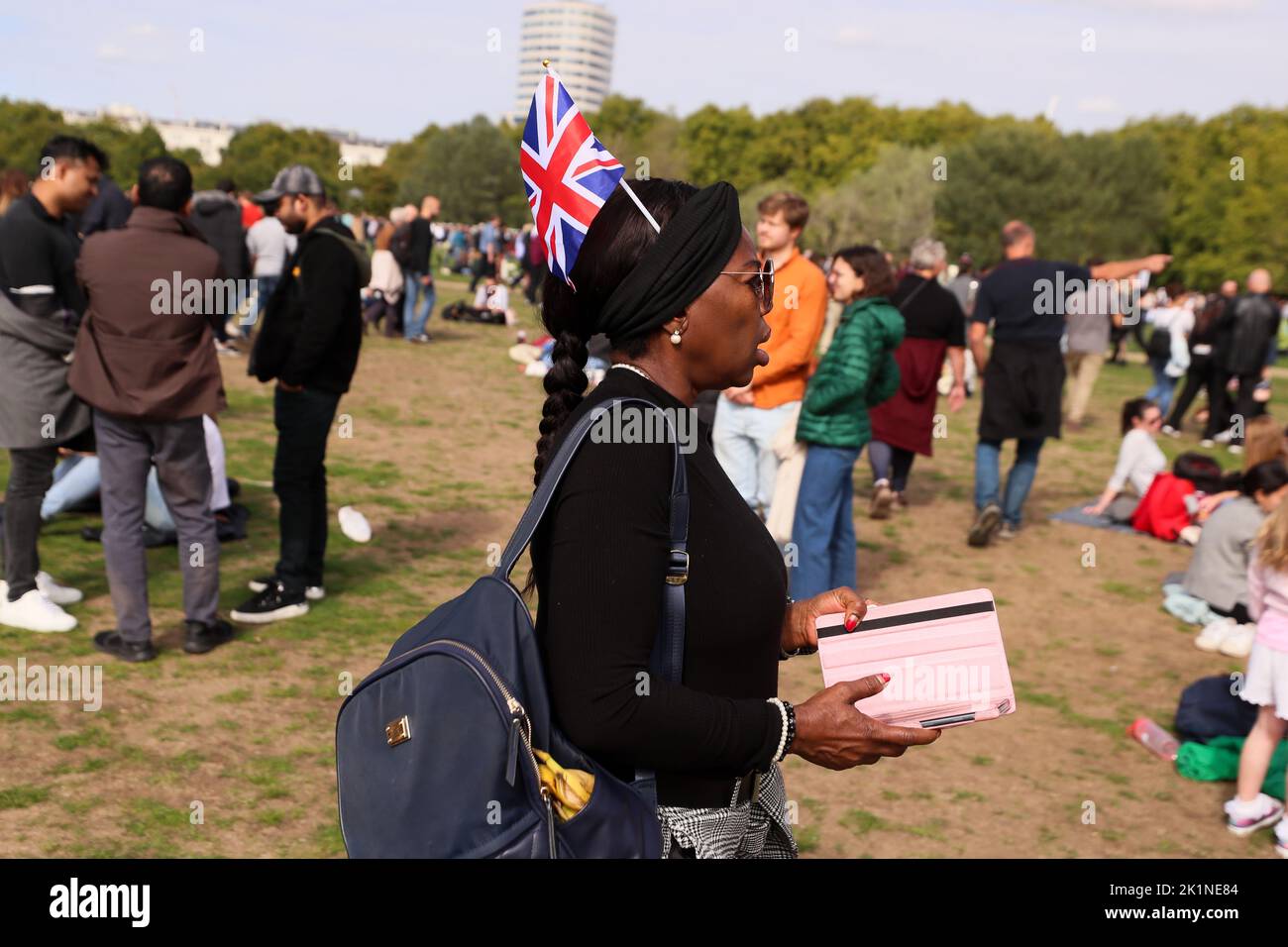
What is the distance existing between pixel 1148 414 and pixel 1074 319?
544cm

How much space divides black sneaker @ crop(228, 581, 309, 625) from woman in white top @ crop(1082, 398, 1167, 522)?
738 cm

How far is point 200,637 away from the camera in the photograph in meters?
5.94

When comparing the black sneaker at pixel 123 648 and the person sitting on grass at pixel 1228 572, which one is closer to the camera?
the black sneaker at pixel 123 648

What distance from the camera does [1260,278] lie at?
1474cm

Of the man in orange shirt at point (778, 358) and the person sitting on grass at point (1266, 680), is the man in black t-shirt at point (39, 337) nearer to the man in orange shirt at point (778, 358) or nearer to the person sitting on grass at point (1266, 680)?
the man in orange shirt at point (778, 358)

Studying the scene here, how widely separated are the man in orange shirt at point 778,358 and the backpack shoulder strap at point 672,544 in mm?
4657

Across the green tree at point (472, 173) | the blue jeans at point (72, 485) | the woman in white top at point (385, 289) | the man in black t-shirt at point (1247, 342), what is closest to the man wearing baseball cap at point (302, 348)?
the blue jeans at point (72, 485)

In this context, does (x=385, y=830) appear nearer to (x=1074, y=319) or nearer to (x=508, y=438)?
(x=508, y=438)

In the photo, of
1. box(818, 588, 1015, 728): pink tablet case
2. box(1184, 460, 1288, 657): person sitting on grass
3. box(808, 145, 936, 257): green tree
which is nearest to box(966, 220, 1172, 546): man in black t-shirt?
box(1184, 460, 1288, 657): person sitting on grass

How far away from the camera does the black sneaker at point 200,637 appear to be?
5.92 meters

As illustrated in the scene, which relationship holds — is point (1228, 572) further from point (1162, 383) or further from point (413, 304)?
point (413, 304)

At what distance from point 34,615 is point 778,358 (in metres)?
4.04

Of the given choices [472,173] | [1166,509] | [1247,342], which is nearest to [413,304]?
[1247,342]

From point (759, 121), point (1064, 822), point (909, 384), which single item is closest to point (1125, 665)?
point (1064, 822)
